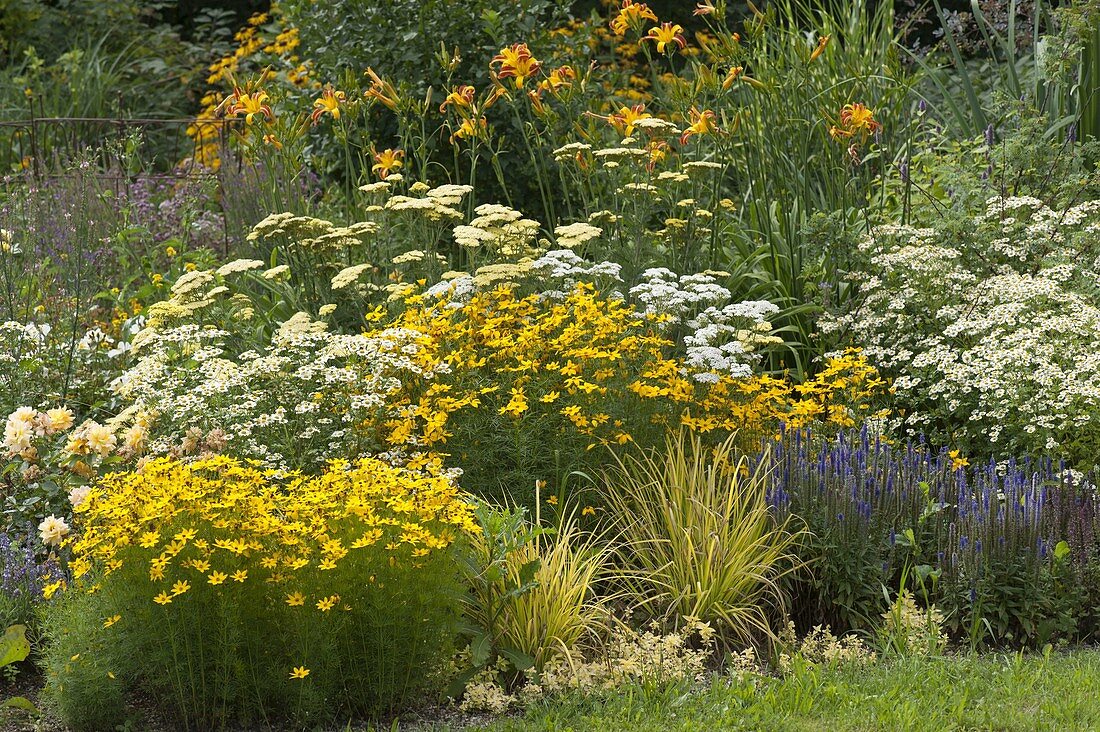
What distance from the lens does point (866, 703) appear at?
11.8ft

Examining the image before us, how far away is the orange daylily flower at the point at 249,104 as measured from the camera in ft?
19.9

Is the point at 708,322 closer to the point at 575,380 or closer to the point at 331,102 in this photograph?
the point at 575,380

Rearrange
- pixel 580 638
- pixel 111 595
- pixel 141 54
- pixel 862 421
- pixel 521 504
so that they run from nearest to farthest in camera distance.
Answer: pixel 111 595, pixel 580 638, pixel 521 504, pixel 862 421, pixel 141 54

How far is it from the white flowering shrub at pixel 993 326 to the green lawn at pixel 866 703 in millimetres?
1292

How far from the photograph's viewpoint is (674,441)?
4934mm

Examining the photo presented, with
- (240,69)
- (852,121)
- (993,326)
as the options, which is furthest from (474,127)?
(240,69)

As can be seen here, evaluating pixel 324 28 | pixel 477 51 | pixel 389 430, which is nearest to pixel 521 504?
pixel 389 430

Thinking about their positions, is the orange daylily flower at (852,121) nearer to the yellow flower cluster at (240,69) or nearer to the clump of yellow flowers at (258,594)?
the clump of yellow flowers at (258,594)

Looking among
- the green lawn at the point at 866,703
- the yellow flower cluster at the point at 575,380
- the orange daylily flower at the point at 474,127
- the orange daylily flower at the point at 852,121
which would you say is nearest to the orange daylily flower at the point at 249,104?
the orange daylily flower at the point at 474,127

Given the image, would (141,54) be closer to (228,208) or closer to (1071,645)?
(228,208)

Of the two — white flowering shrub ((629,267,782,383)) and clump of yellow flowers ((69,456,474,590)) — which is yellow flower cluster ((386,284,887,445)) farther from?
clump of yellow flowers ((69,456,474,590))

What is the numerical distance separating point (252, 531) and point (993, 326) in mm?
3517

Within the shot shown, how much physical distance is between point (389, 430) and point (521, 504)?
589 mm

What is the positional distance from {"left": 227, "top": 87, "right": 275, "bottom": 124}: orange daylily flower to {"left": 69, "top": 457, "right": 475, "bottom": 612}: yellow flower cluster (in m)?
2.89
